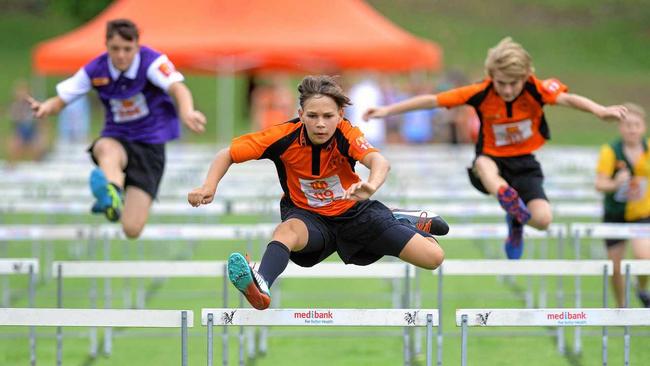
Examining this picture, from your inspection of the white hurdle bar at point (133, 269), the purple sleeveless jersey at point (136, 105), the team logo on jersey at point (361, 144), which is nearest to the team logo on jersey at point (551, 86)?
the team logo on jersey at point (361, 144)

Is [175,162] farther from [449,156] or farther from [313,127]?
A: [313,127]

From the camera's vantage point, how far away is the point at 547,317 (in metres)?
5.38

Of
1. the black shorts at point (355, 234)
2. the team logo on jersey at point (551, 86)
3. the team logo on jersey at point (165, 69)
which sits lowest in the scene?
the black shorts at point (355, 234)

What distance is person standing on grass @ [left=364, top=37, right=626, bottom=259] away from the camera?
24.0 ft

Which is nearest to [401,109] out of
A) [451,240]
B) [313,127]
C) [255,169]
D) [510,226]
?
[510,226]

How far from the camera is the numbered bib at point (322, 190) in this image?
6.15m

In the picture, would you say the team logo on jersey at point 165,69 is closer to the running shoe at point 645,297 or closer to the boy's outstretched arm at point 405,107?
the boy's outstretched arm at point 405,107

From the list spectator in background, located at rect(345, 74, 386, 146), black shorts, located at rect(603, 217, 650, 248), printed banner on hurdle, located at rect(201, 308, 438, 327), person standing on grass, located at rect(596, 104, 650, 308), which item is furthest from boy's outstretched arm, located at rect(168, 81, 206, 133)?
spectator in background, located at rect(345, 74, 386, 146)

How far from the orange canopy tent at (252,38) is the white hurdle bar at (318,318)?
14321 mm

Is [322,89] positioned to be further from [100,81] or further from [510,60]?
[100,81]

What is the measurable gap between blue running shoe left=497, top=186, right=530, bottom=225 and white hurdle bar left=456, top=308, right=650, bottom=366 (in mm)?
1892

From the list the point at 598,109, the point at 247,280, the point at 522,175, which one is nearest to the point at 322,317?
the point at 247,280

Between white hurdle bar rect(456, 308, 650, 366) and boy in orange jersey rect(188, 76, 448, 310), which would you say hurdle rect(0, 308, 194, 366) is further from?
white hurdle bar rect(456, 308, 650, 366)

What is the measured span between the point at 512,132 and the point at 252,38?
12.4 meters
